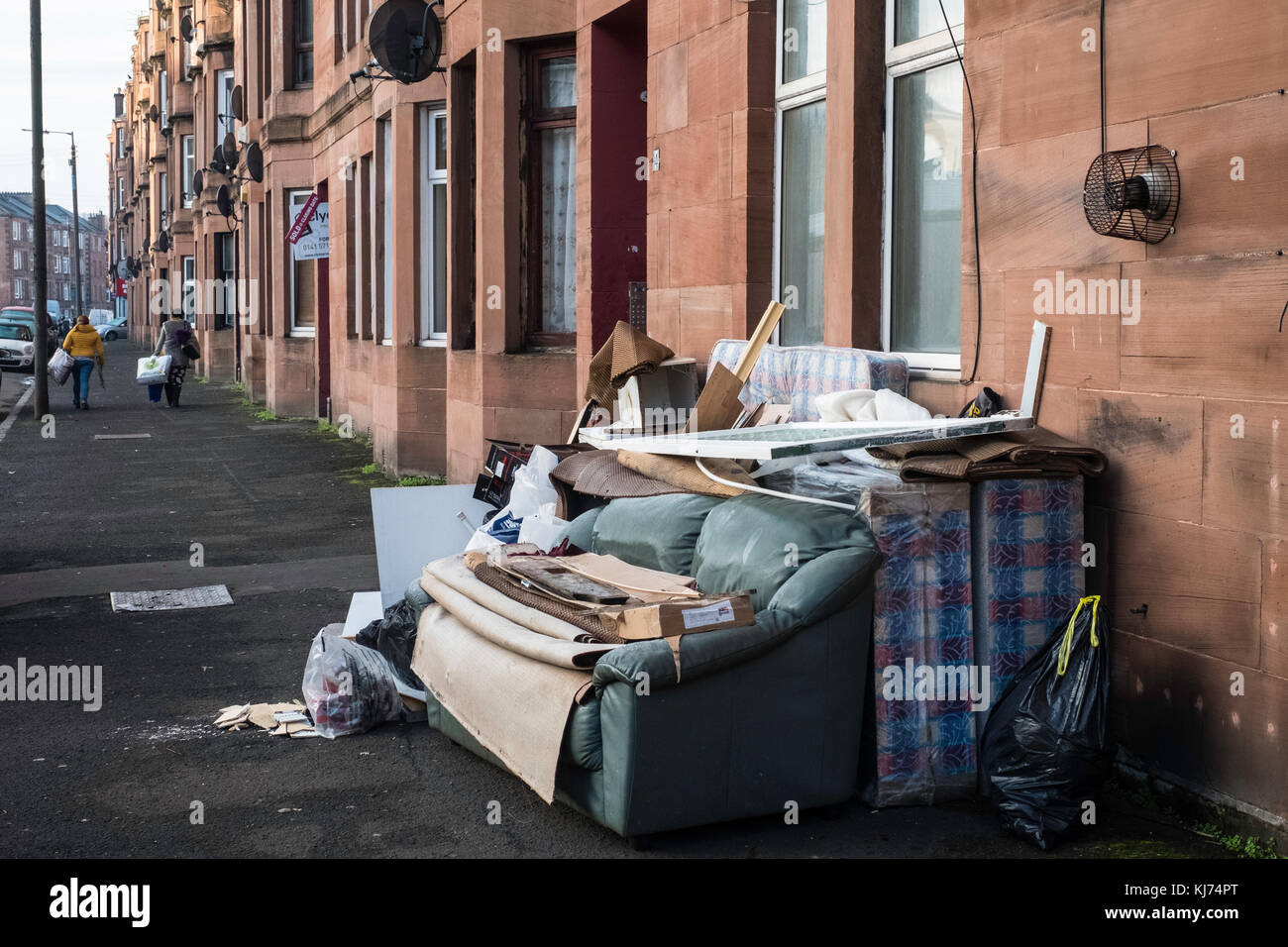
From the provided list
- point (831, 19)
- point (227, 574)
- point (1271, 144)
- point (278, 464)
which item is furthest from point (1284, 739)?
point (278, 464)

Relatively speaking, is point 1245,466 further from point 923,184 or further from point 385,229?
point 385,229

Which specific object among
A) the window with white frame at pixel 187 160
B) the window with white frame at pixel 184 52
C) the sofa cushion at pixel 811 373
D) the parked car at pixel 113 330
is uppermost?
the window with white frame at pixel 184 52

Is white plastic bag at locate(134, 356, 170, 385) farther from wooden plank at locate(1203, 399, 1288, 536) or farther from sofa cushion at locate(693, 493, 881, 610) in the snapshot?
wooden plank at locate(1203, 399, 1288, 536)

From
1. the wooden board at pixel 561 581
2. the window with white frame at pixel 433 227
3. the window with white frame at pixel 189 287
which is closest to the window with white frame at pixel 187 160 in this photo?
the window with white frame at pixel 189 287

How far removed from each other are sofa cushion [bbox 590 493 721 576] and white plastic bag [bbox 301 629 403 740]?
43.9 inches

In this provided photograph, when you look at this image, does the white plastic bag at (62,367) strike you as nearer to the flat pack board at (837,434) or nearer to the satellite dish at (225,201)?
the satellite dish at (225,201)

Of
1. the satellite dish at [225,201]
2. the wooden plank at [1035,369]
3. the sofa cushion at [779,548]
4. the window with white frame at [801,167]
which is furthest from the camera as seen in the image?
the satellite dish at [225,201]

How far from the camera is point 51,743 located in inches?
245

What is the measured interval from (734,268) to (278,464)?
10.6m

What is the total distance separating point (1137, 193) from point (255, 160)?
83.5 feet

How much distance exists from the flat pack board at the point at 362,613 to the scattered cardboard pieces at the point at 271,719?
657mm

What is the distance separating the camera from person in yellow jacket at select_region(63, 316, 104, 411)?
90.0 feet

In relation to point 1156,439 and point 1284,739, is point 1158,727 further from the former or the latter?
point 1156,439

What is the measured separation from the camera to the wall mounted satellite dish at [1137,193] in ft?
16.8
